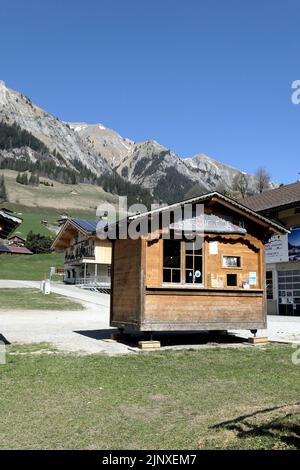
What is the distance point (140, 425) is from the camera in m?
7.09

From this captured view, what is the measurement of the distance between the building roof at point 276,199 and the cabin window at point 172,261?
53.1ft

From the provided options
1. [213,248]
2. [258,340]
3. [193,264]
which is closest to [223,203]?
[213,248]

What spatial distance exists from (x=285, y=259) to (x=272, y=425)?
86.2ft

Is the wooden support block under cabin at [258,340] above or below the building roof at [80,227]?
below

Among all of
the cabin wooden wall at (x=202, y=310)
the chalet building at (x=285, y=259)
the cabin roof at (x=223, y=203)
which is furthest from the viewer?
the chalet building at (x=285, y=259)

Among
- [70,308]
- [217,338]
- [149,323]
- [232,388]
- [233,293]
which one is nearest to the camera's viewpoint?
[232,388]

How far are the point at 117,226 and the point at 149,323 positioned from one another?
383cm

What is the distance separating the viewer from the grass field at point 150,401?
6219mm

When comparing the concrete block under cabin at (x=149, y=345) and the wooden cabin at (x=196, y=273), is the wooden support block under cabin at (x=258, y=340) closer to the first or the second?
the wooden cabin at (x=196, y=273)

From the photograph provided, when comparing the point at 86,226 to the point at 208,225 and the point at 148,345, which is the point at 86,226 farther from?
the point at 148,345

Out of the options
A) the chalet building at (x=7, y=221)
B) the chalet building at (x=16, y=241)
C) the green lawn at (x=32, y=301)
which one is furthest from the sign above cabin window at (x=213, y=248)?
the chalet building at (x=16, y=241)

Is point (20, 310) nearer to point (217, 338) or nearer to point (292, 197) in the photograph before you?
point (217, 338)

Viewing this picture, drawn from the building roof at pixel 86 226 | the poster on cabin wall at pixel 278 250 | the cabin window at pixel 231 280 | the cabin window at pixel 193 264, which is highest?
the building roof at pixel 86 226
